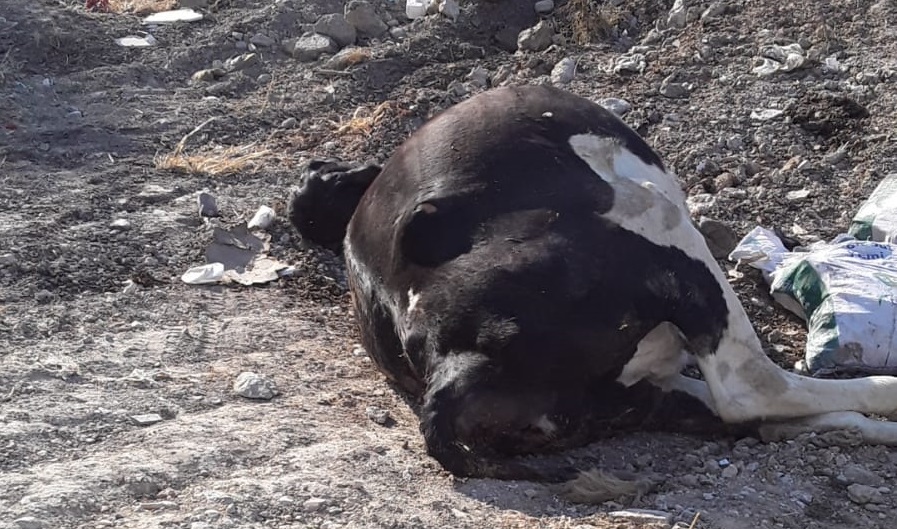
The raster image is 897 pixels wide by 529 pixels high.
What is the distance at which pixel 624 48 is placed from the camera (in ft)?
23.4

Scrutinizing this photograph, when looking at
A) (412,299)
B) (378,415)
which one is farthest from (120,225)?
(412,299)

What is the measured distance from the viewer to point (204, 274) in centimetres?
502

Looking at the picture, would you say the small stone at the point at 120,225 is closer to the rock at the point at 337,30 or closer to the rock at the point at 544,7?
the rock at the point at 337,30

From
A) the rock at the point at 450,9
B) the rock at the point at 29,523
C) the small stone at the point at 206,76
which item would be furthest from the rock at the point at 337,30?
Answer: the rock at the point at 29,523

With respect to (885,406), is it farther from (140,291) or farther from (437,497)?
(140,291)

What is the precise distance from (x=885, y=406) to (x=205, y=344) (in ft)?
7.29

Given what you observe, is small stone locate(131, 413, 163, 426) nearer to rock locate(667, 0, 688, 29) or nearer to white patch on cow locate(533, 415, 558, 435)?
white patch on cow locate(533, 415, 558, 435)

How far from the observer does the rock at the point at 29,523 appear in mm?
2928

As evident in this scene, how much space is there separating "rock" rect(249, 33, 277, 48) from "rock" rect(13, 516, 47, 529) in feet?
17.8

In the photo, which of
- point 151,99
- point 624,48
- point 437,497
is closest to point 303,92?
point 151,99

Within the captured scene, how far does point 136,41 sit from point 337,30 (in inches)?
53.1

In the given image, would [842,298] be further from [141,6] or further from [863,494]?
[141,6]

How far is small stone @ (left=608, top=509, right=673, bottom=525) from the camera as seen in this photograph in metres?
3.15

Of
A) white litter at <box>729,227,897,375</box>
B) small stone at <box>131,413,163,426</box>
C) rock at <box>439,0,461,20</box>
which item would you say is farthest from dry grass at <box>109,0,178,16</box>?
small stone at <box>131,413,163,426</box>
